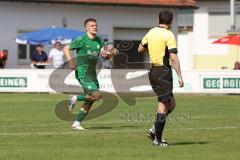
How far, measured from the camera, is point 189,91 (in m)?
32.6

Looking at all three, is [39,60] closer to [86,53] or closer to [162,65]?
[86,53]

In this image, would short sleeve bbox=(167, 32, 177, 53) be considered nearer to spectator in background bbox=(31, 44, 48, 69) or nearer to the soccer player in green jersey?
the soccer player in green jersey

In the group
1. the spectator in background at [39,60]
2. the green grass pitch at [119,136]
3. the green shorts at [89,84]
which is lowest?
the green grass pitch at [119,136]

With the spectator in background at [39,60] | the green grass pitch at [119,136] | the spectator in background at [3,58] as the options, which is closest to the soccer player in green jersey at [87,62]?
the green grass pitch at [119,136]

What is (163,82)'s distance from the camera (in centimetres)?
1320

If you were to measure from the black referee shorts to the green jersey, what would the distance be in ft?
9.89

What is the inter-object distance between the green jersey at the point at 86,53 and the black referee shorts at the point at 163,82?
9.89 feet

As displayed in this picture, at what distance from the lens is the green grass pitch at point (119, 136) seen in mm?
11805

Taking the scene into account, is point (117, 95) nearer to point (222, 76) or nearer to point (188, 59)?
point (222, 76)

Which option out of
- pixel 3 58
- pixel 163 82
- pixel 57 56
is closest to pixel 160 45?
pixel 163 82

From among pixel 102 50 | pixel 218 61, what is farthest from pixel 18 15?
pixel 102 50

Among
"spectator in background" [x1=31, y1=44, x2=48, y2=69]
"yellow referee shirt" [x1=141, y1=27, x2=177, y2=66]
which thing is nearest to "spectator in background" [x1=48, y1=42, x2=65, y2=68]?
"spectator in background" [x1=31, y1=44, x2=48, y2=69]

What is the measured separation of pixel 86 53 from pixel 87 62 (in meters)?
0.19

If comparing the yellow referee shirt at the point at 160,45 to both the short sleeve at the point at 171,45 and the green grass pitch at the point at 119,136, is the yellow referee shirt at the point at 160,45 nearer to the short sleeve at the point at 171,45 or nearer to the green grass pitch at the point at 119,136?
the short sleeve at the point at 171,45
